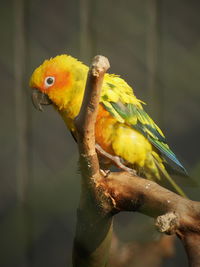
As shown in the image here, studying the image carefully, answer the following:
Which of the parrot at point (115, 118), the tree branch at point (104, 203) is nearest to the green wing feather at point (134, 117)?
the parrot at point (115, 118)

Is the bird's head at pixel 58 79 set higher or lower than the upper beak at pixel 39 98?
higher

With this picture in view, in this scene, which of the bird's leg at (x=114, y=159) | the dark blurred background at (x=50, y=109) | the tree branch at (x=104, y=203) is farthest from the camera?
the dark blurred background at (x=50, y=109)

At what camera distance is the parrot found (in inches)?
28.1

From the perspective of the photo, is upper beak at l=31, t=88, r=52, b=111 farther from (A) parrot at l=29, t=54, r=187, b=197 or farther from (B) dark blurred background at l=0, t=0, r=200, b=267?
(B) dark blurred background at l=0, t=0, r=200, b=267

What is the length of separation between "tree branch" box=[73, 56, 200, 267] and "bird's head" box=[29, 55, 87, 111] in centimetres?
A: 18

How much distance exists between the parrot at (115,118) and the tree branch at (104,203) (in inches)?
3.8

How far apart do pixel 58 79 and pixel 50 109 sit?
0.27 m

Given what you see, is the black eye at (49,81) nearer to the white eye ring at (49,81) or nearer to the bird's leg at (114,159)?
the white eye ring at (49,81)

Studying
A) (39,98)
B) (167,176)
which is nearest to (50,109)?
(39,98)

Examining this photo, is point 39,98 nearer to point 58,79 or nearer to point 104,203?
point 58,79

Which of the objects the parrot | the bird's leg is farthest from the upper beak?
the bird's leg

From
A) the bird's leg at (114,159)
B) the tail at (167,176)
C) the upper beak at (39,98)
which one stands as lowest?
the tail at (167,176)

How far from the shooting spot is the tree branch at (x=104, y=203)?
1.61 ft

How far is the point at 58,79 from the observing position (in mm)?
743
